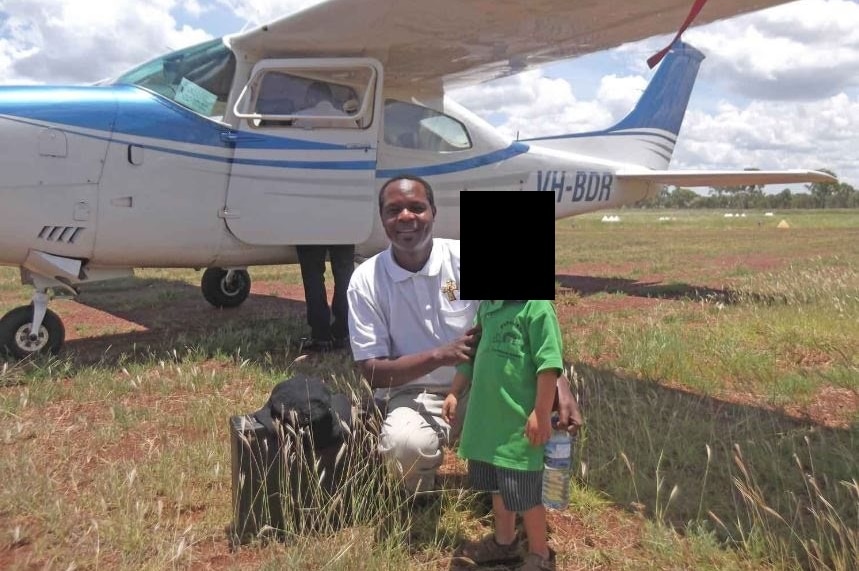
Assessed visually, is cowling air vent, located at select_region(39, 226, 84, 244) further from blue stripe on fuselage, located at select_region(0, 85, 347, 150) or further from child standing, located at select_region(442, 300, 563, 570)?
child standing, located at select_region(442, 300, 563, 570)

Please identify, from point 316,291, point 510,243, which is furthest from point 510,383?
point 316,291

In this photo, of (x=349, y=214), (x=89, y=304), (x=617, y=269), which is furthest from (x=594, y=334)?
(x=617, y=269)

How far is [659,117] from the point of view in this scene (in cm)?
1075

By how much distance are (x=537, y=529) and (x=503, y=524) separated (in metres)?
0.14

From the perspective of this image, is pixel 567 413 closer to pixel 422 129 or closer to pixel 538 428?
pixel 538 428

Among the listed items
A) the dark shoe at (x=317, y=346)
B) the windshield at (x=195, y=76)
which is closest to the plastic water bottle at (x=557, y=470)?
the dark shoe at (x=317, y=346)

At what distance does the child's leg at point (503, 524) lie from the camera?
7.39ft

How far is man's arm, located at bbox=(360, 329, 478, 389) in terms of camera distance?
2.30 meters

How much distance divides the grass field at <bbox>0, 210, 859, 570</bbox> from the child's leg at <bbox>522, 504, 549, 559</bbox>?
0.16 metres

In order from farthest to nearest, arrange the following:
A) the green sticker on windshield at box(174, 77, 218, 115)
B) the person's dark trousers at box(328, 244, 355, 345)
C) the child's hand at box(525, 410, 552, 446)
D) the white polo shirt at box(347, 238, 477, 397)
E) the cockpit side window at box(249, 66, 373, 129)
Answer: the person's dark trousers at box(328, 244, 355, 345) → the cockpit side window at box(249, 66, 373, 129) → the green sticker on windshield at box(174, 77, 218, 115) → the white polo shirt at box(347, 238, 477, 397) → the child's hand at box(525, 410, 552, 446)

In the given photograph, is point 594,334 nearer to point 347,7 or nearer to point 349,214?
point 349,214

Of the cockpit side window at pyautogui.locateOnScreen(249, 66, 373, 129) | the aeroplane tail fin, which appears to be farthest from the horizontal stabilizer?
the cockpit side window at pyautogui.locateOnScreen(249, 66, 373, 129)

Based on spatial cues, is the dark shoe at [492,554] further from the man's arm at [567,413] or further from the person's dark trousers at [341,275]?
the person's dark trousers at [341,275]

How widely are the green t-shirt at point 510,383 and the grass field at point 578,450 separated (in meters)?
0.45
